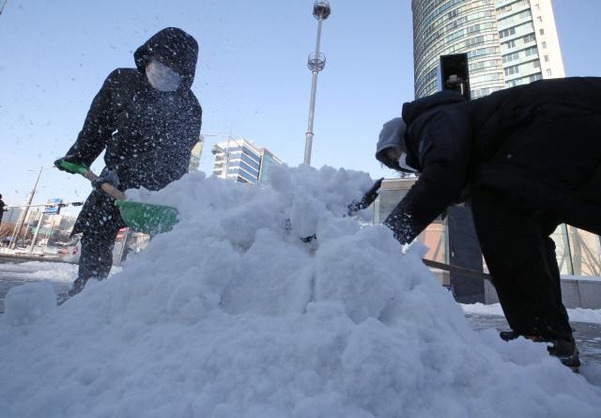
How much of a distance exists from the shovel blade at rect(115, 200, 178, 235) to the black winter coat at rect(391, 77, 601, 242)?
1.12 meters

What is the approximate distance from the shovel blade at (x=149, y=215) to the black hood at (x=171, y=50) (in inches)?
43.8

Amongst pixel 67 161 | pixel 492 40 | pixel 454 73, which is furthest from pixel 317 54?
pixel 492 40

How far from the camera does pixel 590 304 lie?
5.97 m

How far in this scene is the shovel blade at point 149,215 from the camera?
1.67 meters

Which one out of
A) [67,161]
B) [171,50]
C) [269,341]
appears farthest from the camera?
[171,50]

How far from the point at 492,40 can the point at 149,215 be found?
49.0 meters

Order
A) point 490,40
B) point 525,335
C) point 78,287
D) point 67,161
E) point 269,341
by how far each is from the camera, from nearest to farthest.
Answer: point 269,341 < point 525,335 < point 78,287 < point 67,161 < point 490,40

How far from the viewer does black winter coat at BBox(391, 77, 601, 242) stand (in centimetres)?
117

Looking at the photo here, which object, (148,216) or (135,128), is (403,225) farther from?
(135,128)

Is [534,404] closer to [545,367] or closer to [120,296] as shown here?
[545,367]

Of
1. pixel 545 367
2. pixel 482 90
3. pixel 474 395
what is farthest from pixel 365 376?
pixel 482 90

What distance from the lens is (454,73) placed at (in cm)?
388

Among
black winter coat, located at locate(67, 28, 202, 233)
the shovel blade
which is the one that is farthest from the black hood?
the shovel blade

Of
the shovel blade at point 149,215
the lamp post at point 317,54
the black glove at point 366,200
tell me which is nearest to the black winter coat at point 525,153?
the black glove at point 366,200
